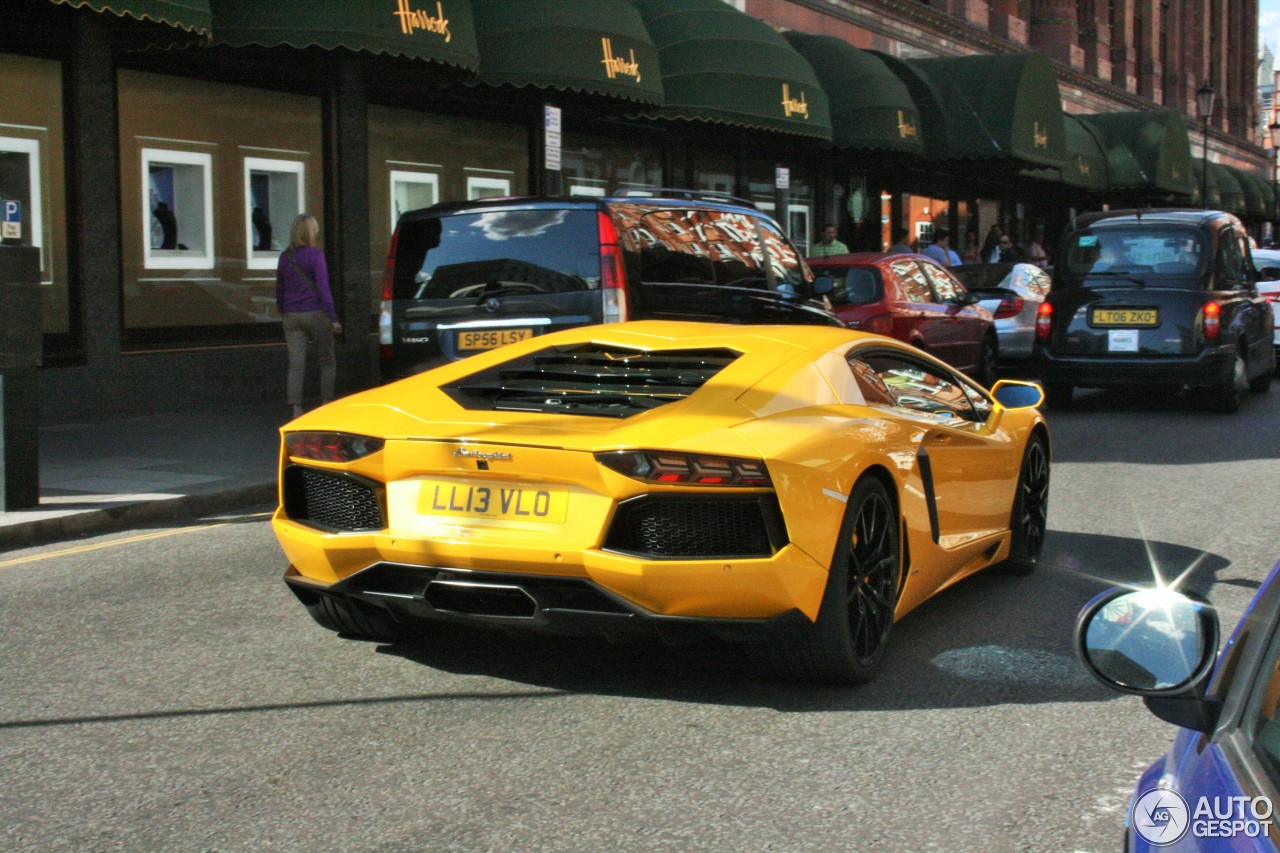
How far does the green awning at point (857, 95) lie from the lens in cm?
2489

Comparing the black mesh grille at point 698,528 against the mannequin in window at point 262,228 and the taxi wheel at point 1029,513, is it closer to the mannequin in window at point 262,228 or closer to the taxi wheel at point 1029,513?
the taxi wheel at point 1029,513

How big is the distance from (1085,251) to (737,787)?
1191 centimetres

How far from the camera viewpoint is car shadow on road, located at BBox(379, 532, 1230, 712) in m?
5.05

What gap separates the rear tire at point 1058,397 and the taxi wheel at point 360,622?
11.1 m

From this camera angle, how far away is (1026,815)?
3916mm

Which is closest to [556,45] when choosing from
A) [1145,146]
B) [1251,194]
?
[1145,146]

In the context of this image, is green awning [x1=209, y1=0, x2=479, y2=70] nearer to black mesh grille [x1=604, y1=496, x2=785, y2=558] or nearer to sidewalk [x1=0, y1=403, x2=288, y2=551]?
sidewalk [x1=0, y1=403, x2=288, y2=551]

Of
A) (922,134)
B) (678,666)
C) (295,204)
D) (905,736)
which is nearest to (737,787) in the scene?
(905,736)

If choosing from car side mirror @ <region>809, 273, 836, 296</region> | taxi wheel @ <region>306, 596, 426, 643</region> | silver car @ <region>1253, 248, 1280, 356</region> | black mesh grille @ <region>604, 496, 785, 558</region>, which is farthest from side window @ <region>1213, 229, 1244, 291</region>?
black mesh grille @ <region>604, 496, 785, 558</region>

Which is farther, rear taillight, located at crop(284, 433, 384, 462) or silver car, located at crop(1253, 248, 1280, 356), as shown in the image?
silver car, located at crop(1253, 248, 1280, 356)

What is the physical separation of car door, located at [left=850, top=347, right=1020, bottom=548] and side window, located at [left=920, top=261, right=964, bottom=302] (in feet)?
30.0

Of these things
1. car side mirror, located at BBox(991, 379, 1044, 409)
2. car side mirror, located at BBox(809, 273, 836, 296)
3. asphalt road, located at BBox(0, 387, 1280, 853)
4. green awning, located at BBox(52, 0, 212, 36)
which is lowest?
asphalt road, located at BBox(0, 387, 1280, 853)

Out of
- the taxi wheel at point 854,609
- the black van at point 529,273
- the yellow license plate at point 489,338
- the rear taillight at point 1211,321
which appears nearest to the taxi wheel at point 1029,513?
the taxi wheel at point 854,609

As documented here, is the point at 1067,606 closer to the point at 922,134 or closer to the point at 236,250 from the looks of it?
the point at 236,250
